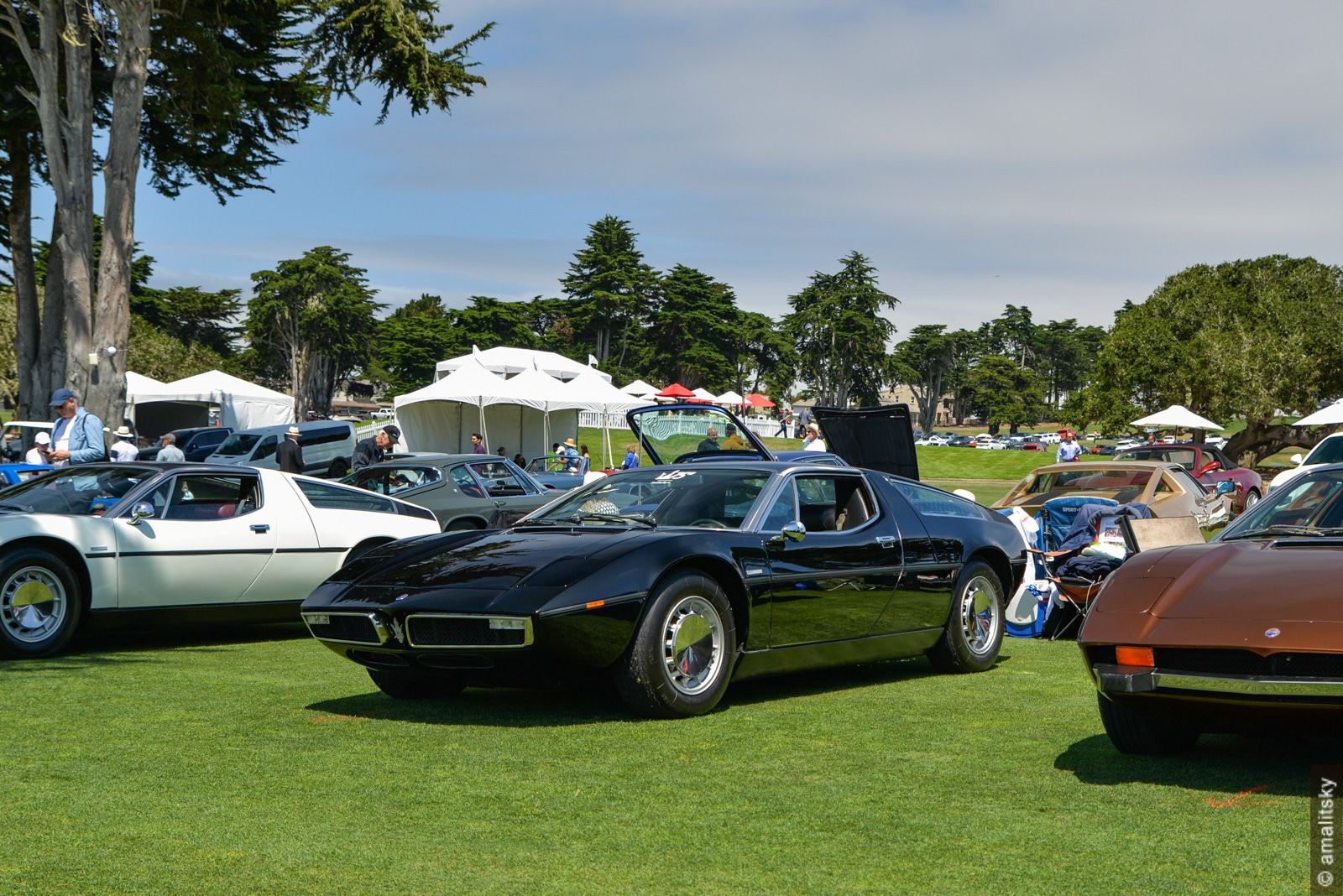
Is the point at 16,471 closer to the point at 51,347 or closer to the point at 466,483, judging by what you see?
the point at 466,483

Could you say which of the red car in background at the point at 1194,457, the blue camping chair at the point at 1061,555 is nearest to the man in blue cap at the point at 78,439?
the blue camping chair at the point at 1061,555

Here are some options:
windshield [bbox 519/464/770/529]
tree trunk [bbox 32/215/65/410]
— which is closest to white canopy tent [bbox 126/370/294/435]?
tree trunk [bbox 32/215/65/410]

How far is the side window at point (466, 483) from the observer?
16.4m

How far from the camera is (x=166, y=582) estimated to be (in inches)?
370

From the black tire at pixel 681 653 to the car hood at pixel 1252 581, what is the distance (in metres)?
2.06

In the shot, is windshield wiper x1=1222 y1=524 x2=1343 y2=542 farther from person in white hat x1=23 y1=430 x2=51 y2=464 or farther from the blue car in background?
person in white hat x1=23 y1=430 x2=51 y2=464

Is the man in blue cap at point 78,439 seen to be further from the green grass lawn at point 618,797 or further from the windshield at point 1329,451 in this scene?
the windshield at point 1329,451

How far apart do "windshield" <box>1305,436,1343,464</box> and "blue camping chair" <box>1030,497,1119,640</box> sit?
19.8 ft

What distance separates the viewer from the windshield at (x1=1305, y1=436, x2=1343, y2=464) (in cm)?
1736

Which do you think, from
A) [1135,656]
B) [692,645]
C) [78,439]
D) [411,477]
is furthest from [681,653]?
[411,477]

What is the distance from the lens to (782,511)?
293 inches

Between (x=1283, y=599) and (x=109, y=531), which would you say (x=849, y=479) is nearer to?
(x=1283, y=599)

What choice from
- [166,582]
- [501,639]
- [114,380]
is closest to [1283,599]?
[501,639]

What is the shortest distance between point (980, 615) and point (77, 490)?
6262 millimetres
